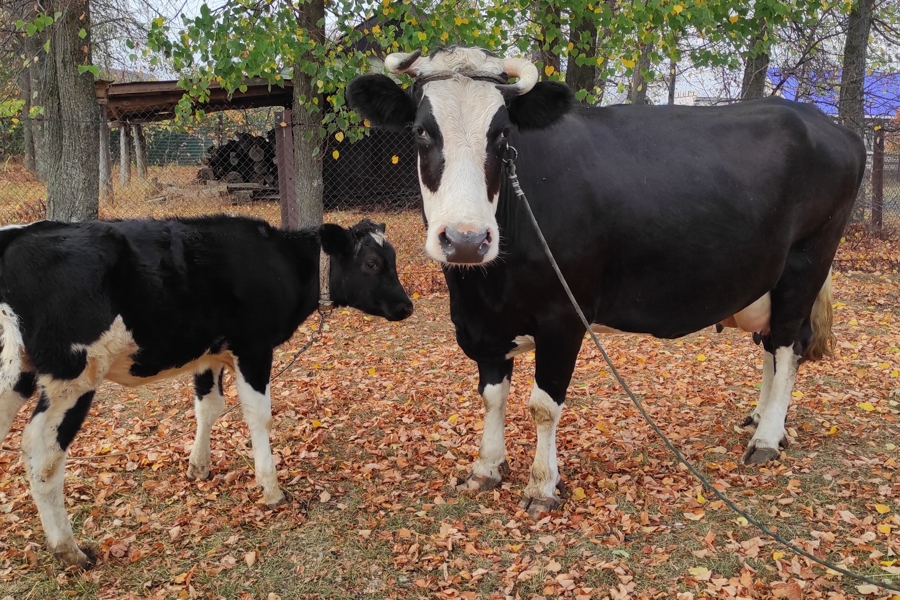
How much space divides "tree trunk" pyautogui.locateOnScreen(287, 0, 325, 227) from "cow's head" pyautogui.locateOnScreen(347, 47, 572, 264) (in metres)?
5.60

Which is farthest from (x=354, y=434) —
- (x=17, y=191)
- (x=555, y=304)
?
(x=17, y=191)

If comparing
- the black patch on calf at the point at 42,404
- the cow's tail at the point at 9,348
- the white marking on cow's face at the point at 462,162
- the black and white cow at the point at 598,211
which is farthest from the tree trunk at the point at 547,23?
the black patch on calf at the point at 42,404

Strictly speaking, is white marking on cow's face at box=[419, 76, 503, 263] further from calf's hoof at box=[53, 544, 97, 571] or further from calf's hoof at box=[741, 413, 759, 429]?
calf's hoof at box=[741, 413, 759, 429]

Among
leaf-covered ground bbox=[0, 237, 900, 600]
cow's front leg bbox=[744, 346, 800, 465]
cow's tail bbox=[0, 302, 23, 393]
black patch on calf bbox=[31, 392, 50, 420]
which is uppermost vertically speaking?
cow's tail bbox=[0, 302, 23, 393]

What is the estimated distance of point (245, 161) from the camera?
20203 mm

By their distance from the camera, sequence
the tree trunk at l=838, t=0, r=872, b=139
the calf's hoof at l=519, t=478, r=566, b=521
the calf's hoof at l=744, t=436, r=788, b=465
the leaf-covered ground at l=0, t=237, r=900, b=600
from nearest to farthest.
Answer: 1. the leaf-covered ground at l=0, t=237, r=900, b=600
2. the calf's hoof at l=519, t=478, r=566, b=521
3. the calf's hoof at l=744, t=436, r=788, b=465
4. the tree trunk at l=838, t=0, r=872, b=139

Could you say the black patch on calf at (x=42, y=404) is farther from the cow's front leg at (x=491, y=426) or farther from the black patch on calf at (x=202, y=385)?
the cow's front leg at (x=491, y=426)

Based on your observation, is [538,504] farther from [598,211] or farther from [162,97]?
[162,97]

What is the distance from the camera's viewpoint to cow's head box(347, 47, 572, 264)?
3.48 meters

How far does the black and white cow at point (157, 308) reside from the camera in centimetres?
369

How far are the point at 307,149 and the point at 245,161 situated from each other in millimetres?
11321

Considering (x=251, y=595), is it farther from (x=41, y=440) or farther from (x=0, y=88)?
(x=0, y=88)

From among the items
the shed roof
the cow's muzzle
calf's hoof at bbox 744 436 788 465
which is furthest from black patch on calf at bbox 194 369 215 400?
the shed roof

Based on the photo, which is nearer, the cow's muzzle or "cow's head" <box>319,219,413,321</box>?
the cow's muzzle
